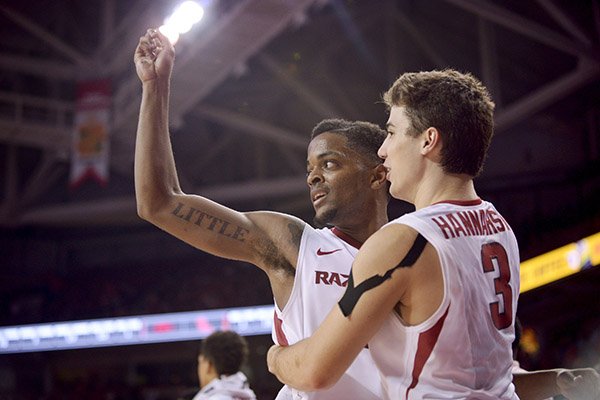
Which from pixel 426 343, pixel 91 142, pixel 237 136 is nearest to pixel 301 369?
pixel 426 343

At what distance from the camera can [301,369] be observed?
1941mm

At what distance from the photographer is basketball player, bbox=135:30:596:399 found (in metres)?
2.66

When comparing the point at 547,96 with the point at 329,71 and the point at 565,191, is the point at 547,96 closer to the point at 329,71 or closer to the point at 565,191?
the point at 565,191

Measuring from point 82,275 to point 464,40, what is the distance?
1097cm

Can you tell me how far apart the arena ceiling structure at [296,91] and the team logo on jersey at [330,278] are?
9026 millimetres

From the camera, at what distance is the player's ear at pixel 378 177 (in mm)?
3062

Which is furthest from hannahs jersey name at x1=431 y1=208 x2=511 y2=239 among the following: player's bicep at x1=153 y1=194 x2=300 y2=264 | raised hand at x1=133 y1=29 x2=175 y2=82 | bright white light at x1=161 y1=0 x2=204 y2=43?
bright white light at x1=161 y1=0 x2=204 y2=43

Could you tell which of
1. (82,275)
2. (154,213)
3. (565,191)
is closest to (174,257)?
(82,275)

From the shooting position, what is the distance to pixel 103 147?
1294 centimetres

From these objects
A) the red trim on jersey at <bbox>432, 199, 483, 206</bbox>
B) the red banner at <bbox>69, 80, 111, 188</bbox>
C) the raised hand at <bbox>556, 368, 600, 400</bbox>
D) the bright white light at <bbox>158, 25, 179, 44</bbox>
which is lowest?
the raised hand at <bbox>556, 368, 600, 400</bbox>

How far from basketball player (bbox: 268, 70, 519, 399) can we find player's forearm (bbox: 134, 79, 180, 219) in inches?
35.1

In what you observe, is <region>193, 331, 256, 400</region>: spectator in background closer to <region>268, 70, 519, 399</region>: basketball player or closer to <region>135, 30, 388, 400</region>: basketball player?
<region>135, 30, 388, 400</region>: basketball player

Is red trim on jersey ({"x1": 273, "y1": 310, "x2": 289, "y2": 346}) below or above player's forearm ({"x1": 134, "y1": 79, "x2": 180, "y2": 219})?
below

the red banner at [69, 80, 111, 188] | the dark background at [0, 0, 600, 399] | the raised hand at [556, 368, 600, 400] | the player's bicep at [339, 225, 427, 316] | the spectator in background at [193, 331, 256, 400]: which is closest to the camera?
the player's bicep at [339, 225, 427, 316]
